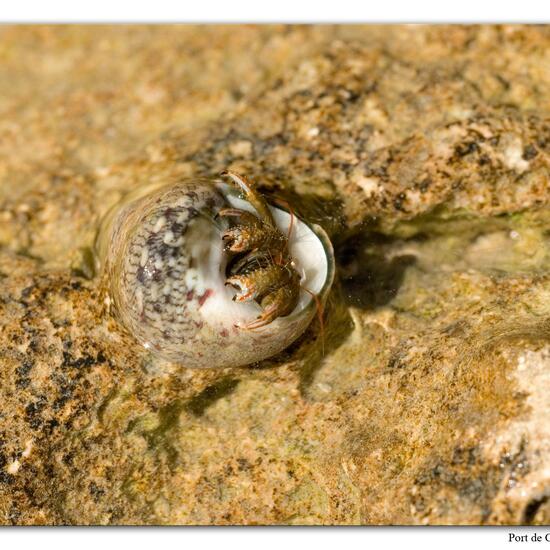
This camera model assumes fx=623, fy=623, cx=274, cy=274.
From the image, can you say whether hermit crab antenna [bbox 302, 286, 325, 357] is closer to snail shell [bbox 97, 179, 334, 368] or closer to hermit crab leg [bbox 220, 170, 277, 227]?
snail shell [bbox 97, 179, 334, 368]

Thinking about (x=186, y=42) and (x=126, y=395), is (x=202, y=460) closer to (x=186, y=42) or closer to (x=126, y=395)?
(x=126, y=395)

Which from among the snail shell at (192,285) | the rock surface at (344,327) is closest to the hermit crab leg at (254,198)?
the snail shell at (192,285)

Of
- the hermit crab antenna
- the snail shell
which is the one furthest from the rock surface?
the snail shell

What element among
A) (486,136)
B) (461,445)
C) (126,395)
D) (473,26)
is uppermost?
(473,26)

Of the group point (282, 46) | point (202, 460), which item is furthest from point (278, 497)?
point (282, 46)

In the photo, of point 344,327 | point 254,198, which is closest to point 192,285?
point 254,198

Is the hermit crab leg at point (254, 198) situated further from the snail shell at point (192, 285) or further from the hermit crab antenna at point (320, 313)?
the hermit crab antenna at point (320, 313)

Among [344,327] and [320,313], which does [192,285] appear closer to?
[320,313]
